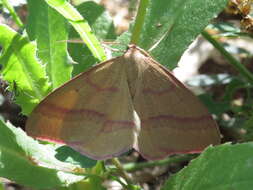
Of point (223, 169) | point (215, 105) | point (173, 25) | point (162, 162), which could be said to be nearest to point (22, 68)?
point (173, 25)

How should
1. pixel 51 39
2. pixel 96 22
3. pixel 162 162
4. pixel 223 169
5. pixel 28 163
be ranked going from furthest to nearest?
pixel 162 162, pixel 96 22, pixel 51 39, pixel 28 163, pixel 223 169

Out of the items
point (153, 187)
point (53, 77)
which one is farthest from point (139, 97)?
point (153, 187)

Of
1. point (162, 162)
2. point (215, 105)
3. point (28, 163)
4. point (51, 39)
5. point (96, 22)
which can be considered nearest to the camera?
point (28, 163)

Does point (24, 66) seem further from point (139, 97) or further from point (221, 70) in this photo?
point (221, 70)

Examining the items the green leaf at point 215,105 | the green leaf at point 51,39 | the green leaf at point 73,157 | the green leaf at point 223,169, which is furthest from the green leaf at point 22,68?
the green leaf at point 215,105

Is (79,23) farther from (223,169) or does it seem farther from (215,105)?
(215,105)

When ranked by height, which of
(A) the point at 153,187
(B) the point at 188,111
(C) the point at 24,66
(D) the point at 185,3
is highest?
(D) the point at 185,3
